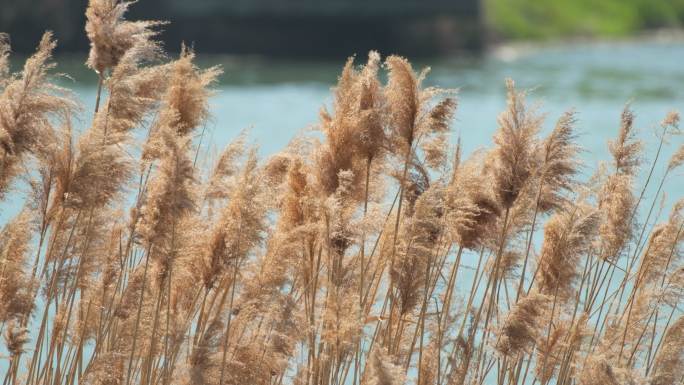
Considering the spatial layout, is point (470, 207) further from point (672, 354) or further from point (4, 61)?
point (4, 61)

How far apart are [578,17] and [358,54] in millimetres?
31053

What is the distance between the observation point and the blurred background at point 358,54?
31.2 metres

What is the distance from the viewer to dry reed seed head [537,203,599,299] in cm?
473

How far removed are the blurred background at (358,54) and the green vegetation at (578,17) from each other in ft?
5.57

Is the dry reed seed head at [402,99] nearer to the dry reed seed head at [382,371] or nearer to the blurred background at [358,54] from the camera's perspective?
the dry reed seed head at [382,371]

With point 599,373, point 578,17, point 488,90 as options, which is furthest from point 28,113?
point 578,17

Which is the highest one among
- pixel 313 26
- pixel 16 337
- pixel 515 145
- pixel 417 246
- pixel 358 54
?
pixel 313 26

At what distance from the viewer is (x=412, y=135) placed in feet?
14.3

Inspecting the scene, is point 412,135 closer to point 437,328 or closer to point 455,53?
point 437,328

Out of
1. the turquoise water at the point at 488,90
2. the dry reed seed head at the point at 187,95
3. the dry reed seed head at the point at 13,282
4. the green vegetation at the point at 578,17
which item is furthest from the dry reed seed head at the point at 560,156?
the green vegetation at the point at 578,17

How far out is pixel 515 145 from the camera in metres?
4.55

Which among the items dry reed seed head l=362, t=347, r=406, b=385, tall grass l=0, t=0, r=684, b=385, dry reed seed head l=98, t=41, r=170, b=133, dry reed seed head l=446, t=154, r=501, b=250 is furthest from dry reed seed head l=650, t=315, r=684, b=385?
dry reed seed head l=98, t=41, r=170, b=133

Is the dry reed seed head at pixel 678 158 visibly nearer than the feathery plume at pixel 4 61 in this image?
No

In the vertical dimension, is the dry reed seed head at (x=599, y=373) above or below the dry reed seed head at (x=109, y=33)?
below
